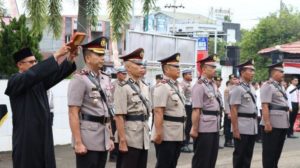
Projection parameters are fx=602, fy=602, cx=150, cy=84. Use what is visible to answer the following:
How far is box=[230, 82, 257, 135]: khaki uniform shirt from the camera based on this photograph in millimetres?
8945

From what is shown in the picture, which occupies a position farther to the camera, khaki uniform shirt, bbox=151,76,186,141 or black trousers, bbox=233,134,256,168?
black trousers, bbox=233,134,256,168

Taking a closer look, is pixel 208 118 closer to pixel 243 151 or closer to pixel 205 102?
pixel 205 102

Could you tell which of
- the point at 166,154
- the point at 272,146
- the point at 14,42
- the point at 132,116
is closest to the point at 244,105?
the point at 272,146

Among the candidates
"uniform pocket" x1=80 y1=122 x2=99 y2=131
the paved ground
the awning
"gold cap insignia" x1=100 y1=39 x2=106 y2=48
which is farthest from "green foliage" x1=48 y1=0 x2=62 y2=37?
the awning

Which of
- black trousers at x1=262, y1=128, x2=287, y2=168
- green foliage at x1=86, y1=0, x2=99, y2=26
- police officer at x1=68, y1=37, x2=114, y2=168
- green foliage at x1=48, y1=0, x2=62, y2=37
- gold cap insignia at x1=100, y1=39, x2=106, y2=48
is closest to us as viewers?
police officer at x1=68, y1=37, x2=114, y2=168

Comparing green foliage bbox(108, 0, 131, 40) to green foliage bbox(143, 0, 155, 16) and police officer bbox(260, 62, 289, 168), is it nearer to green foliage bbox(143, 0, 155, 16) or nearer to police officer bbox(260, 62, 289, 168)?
green foliage bbox(143, 0, 155, 16)

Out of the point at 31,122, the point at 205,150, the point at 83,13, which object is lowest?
the point at 205,150

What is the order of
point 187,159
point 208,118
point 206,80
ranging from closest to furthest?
1. point 208,118
2. point 206,80
3. point 187,159

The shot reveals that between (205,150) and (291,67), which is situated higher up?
(291,67)

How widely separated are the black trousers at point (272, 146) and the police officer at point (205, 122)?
4.73ft

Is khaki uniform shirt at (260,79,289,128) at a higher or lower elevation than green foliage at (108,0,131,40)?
lower

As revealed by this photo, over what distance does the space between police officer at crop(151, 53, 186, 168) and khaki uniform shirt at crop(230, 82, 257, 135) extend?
1294 millimetres

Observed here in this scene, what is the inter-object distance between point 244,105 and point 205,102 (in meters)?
1.02

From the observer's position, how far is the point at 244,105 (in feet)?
29.6
